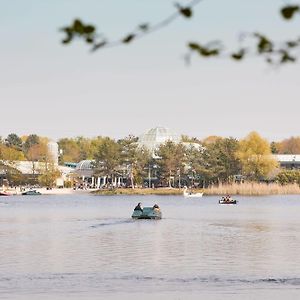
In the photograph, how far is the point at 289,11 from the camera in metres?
6.46

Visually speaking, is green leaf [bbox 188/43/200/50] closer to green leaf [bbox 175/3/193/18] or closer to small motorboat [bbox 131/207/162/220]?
green leaf [bbox 175/3/193/18]

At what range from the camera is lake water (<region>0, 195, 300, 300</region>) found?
3484cm

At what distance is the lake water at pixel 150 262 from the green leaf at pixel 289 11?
26957 millimetres

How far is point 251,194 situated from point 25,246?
Result: 5181 inches

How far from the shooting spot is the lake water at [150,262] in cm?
3484

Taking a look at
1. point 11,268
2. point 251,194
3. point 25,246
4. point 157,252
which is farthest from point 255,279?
point 251,194

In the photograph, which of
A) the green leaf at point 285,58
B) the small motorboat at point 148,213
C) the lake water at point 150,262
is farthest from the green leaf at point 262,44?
the small motorboat at point 148,213

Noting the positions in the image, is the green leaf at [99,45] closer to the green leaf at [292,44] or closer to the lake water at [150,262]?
the green leaf at [292,44]

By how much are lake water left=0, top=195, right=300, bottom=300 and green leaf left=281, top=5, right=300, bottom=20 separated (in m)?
27.0

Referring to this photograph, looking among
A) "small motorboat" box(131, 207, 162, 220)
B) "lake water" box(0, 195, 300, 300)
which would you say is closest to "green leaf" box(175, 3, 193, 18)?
"lake water" box(0, 195, 300, 300)

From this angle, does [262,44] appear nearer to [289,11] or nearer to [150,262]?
[289,11]

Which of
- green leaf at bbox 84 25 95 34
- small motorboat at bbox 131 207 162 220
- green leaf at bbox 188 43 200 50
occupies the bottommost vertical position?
small motorboat at bbox 131 207 162 220

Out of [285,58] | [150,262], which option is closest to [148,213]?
[150,262]

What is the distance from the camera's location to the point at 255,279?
38688 mm
